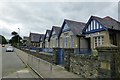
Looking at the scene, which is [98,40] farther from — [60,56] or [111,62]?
[111,62]

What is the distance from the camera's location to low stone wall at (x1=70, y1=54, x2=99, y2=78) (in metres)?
7.63

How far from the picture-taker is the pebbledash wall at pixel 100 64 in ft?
20.0

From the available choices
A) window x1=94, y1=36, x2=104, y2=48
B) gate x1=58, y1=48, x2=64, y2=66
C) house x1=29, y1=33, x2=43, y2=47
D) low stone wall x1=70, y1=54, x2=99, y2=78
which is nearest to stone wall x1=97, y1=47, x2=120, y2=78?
low stone wall x1=70, y1=54, x2=99, y2=78

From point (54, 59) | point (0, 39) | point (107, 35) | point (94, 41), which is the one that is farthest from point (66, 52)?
point (0, 39)

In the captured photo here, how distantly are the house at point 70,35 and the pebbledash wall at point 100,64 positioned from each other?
44.3 feet

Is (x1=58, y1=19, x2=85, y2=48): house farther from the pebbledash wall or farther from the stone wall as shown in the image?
the stone wall

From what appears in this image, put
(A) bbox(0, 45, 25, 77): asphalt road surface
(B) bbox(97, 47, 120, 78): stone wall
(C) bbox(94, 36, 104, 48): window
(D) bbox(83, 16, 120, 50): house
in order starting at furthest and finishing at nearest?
(C) bbox(94, 36, 104, 48): window < (D) bbox(83, 16, 120, 50): house < (A) bbox(0, 45, 25, 77): asphalt road surface < (B) bbox(97, 47, 120, 78): stone wall

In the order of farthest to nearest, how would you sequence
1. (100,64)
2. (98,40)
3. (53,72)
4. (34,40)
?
(34,40)
(98,40)
(53,72)
(100,64)

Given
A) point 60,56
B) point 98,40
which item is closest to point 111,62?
→ point 60,56

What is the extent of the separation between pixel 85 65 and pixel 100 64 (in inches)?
74.4

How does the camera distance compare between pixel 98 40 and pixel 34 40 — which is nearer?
pixel 98 40

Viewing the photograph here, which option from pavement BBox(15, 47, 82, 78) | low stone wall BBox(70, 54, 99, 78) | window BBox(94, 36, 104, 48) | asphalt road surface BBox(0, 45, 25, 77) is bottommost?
asphalt road surface BBox(0, 45, 25, 77)

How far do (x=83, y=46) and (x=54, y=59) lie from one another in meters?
10.5

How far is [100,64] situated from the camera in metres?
6.87
